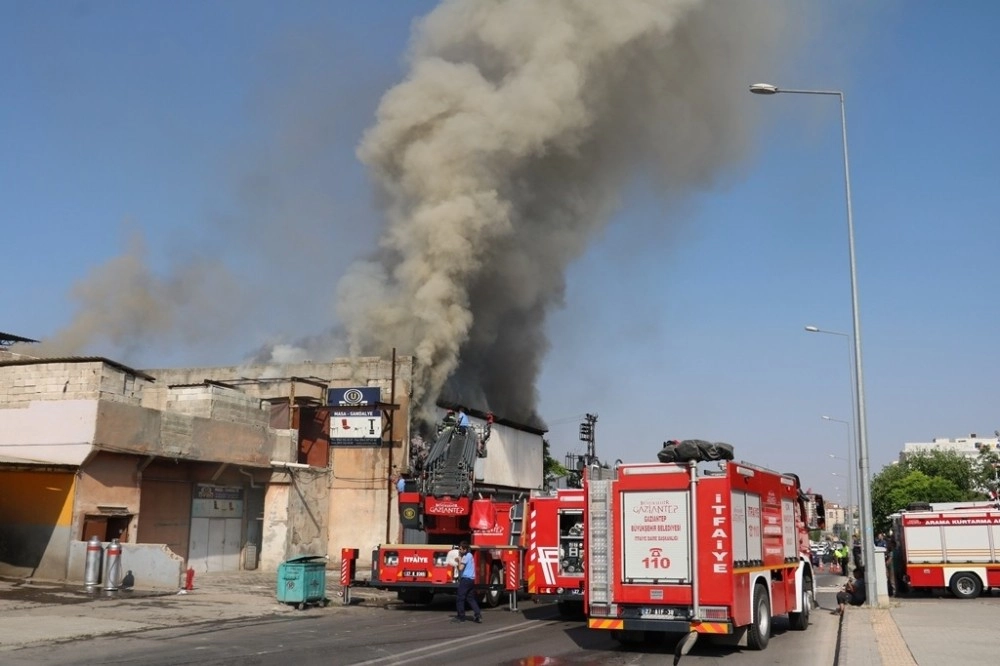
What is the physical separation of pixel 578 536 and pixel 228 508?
14.3m

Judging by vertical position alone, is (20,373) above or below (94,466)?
above

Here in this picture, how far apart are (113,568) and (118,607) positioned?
2584mm

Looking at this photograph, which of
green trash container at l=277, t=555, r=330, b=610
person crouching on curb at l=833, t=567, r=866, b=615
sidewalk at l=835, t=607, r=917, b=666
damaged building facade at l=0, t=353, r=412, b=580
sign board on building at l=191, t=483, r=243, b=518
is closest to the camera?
sidewalk at l=835, t=607, r=917, b=666

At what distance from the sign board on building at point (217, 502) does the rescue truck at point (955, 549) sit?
1921 centimetres

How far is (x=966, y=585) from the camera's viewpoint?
71.8 feet

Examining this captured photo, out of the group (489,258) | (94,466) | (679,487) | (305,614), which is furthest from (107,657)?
(489,258)

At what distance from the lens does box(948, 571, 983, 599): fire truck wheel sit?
21.7 m

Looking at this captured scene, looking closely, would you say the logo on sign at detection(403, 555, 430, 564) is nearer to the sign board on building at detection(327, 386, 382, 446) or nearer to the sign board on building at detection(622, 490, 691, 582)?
the sign board on building at detection(622, 490, 691, 582)

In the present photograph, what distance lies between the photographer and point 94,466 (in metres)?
20.3

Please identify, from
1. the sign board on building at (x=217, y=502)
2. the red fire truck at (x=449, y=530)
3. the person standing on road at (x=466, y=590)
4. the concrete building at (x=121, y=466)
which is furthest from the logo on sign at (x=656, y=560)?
the sign board on building at (x=217, y=502)

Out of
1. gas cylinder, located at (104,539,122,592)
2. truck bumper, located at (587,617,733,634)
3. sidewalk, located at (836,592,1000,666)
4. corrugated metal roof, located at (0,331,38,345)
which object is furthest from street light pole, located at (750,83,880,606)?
corrugated metal roof, located at (0,331,38,345)

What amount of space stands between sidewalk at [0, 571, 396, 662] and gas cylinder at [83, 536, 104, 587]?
0.93 ft

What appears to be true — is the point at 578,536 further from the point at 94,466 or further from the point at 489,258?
the point at 489,258

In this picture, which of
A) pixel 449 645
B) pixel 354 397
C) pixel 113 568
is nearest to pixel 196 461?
pixel 113 568
